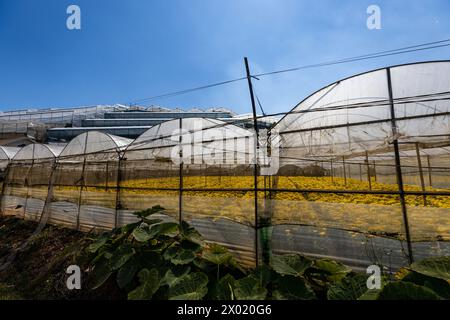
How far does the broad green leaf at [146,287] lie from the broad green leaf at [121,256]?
470 mm

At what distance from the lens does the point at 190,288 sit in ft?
8.92

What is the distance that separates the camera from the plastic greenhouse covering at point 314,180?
3307 mm

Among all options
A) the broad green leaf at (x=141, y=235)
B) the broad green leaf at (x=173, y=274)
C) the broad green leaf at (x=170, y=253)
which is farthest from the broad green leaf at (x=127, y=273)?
the broad green leaf at (x=173, y=274)

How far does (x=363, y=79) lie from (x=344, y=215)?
9.76 feet

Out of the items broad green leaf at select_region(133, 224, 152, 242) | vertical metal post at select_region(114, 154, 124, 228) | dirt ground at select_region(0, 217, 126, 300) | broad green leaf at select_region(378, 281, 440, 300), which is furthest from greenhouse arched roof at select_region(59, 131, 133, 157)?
broad green leaf at select_region(378, 281, 440, 300)

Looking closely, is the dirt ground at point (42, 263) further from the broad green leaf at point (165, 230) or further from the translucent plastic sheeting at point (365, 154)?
the translucent plastic sheeting at point (365, 154)

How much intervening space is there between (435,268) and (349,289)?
774mm

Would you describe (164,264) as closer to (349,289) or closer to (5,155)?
(349,289)

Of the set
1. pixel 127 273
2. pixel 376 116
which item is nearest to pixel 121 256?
pixel 127 273

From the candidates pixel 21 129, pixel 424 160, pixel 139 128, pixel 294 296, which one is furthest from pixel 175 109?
pixel 294 296

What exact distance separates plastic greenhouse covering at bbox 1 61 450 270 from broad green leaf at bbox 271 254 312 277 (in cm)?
95

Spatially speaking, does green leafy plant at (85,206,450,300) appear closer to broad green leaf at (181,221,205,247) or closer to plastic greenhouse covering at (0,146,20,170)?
broad green leaf at (181,221,205,247)

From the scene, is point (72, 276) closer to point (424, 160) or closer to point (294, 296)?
point (294, 296)

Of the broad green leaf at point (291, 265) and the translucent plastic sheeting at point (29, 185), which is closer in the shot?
the broad green leaf at point (291, 265)
